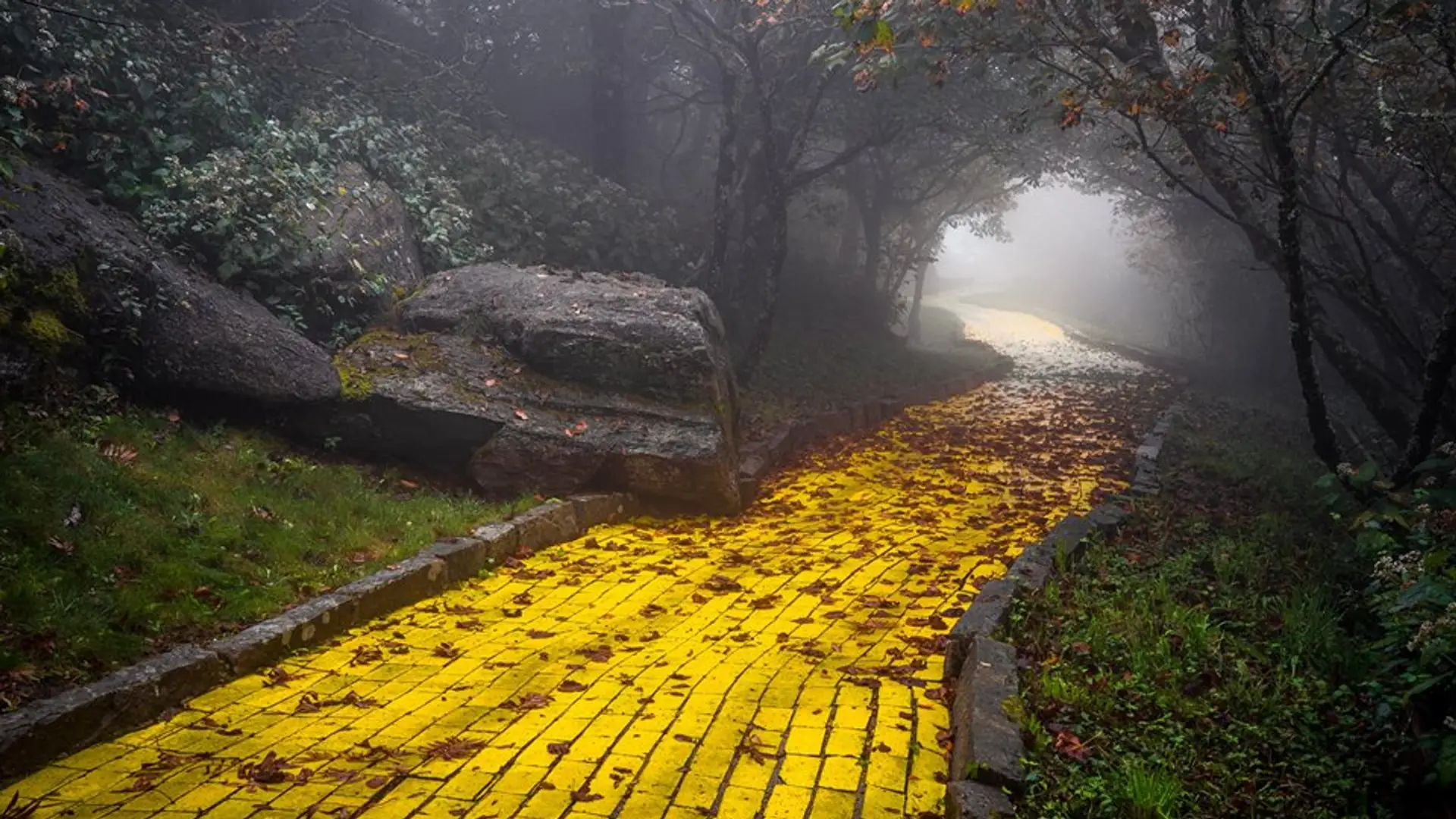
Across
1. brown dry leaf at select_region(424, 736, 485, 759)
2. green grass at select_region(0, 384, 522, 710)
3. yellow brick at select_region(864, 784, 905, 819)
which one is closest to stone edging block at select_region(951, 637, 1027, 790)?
yellow brick at select_region(864, 784, 905, 819)

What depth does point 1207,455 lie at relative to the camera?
1178cm

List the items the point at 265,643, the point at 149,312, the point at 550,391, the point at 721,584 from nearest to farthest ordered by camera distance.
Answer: the point at 265,643, the point at 721,584, the point at 149,312, the point at 550,391

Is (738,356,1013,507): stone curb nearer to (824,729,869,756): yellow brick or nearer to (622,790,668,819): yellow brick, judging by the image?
(824,729,869,756): yellow brick

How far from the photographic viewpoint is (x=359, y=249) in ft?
30.9

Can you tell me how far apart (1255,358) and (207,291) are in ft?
80.3

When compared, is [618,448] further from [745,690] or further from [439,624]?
[745,690]

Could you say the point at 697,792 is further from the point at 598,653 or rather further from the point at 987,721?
the point at 598,653

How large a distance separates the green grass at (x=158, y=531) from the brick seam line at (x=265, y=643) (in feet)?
0.52

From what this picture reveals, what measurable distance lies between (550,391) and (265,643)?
13.9ft

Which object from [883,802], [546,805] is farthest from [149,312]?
[883,802]

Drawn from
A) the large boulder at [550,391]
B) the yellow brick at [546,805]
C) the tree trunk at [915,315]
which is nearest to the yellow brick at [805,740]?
the yellow brick at [546,805]

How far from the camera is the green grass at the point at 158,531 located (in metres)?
4.22

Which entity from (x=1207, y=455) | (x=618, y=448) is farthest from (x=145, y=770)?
(x=1207, y=455)

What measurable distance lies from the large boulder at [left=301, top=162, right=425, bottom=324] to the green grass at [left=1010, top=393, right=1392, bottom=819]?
6.85 m
